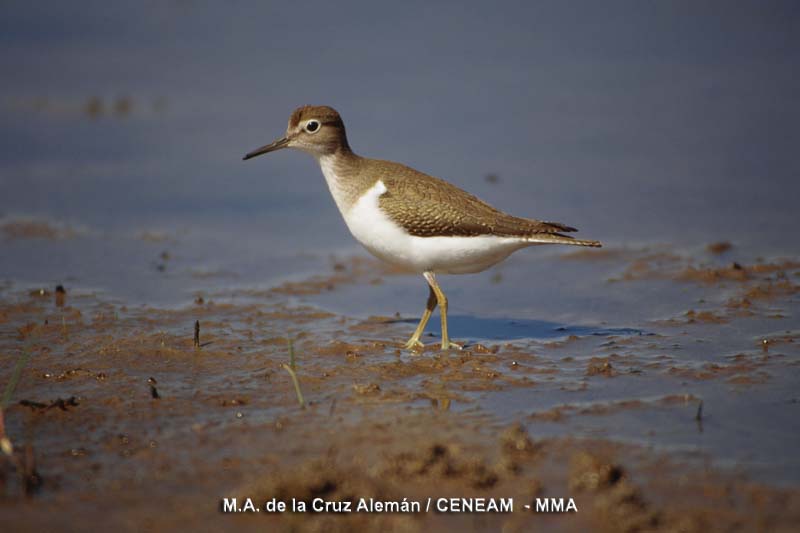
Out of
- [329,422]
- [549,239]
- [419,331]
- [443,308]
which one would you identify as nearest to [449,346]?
[419,331]

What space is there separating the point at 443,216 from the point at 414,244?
0.38m

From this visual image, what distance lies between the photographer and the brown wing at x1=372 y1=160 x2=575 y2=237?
7.95 m

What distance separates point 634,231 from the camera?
434 inches

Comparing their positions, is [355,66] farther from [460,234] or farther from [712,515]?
[712,515]

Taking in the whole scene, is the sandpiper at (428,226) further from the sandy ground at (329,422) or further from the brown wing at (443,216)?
the sandy ground at (329,422)

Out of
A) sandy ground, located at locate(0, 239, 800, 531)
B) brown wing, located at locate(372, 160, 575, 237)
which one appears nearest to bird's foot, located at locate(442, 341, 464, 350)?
sandy ground, located at locate(0, 239, 800, 531)

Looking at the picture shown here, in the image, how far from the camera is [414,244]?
8.01 metres

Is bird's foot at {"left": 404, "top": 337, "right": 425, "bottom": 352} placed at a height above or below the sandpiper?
below

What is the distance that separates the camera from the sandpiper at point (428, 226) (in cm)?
796

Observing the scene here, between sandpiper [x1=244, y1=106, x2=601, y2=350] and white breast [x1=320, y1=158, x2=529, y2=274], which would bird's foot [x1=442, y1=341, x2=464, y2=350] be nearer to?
sandpiper [x1=244, y1=106, x2=601, y2=350]

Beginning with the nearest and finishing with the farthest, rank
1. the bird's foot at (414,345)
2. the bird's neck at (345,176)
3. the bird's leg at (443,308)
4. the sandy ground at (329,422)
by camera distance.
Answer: the sandy ground at (329,422)
the bird's foot at (414,345)
the bird's leg at (443,308)
the bird's neck at (345,176)

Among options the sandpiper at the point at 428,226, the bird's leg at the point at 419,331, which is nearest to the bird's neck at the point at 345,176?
the sandpiper at the point at 428,226

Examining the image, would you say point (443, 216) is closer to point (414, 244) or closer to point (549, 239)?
point (414, 244)

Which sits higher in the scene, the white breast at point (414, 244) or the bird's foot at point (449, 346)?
the white breast at point (414, 244)
